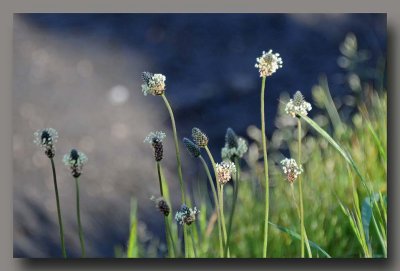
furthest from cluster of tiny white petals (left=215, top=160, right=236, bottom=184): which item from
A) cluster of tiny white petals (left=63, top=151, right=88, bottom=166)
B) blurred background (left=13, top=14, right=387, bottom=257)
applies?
cluster of tiny white petals (left=63, top=151, right=88, bottom=166)

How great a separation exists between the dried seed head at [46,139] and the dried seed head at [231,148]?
55 cm

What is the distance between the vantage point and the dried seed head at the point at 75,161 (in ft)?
6.95

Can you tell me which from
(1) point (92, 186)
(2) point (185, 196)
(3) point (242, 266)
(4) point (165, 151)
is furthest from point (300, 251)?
(1) point (92, 186)

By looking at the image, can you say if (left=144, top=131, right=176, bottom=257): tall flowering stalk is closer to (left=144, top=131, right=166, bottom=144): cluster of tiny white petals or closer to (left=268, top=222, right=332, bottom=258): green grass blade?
(left=144, top=131, right=166, bottom=144): cluster of tiny white petals

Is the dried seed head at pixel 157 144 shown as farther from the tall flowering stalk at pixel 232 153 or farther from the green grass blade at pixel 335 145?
the green grass blade at pixel 335 145

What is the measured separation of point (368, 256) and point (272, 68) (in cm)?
68

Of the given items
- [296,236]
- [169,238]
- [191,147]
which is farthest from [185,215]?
[296,236]

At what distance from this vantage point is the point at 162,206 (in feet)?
6.89

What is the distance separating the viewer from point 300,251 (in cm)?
212

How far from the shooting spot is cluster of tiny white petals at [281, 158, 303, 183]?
6.97 feet

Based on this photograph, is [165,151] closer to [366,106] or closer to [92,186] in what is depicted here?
[92,186]

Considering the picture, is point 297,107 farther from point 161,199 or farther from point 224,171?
point 161,199

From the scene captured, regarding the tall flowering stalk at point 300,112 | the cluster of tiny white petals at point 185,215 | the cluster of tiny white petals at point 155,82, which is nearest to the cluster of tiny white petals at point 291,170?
the tall flowering stalk at point 300,112

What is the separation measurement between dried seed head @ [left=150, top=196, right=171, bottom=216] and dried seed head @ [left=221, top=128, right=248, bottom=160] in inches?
9.3
